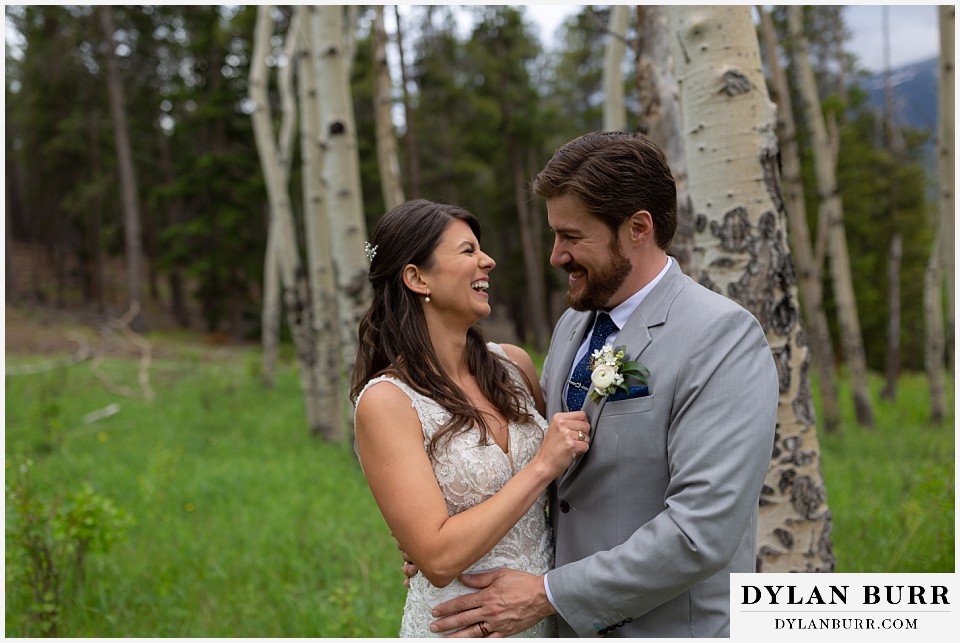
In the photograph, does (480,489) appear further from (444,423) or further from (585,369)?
(585,369)

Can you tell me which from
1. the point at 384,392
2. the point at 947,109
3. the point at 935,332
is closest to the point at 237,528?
the point at 384,392

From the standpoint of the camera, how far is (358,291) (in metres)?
7.75

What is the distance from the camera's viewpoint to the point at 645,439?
2008mm

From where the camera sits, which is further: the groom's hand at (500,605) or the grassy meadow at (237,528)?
the grassy meadow at (237,528)

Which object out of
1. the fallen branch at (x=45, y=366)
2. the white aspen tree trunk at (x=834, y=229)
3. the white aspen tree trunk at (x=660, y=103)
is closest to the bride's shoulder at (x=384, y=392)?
the white aspen tree trunk at (x=660, y=103)

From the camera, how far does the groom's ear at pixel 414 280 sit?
2410 millimetres

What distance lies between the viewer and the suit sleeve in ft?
6.01

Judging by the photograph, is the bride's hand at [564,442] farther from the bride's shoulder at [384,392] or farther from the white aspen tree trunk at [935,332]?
the white aspen tree trunk at [935,332]

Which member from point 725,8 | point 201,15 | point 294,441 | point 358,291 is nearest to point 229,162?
point 201,15

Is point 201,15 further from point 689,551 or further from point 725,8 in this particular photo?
point 689,551

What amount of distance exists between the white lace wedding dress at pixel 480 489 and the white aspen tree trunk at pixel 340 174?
530cm

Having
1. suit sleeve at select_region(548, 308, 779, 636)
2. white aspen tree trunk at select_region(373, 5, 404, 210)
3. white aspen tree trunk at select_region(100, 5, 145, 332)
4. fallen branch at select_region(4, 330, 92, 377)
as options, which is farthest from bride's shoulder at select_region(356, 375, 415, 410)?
white aspen tree trunk at select_region(100, 5, 145, 332)

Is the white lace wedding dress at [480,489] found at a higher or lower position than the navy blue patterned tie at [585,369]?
lower

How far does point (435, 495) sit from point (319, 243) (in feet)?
24.4
